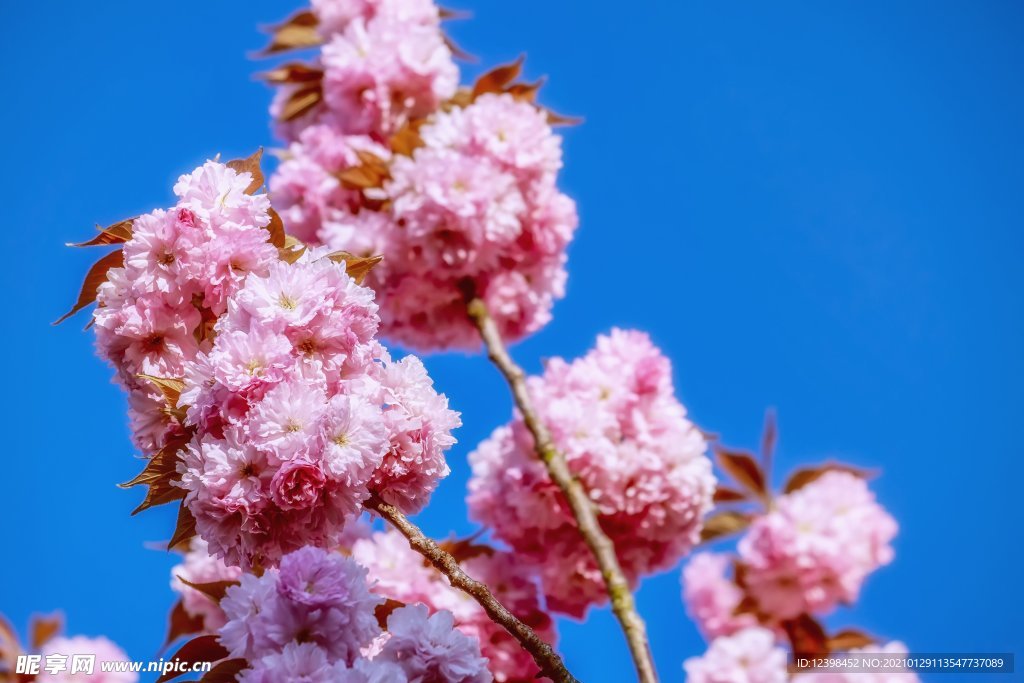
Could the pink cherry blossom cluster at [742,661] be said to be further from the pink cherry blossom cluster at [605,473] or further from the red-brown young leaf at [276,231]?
the red-brown young leaf at [276,231]

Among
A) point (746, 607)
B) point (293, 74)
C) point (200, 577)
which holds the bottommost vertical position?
point (200, 577)

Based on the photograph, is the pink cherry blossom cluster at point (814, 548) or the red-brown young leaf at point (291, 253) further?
the pink cherry blossom cluster at point (814, 548)

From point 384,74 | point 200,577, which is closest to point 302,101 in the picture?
point 384,74

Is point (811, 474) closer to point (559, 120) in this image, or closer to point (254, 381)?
point (559, 120)

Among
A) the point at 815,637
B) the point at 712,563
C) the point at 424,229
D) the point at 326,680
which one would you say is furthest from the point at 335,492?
the point at 712,563

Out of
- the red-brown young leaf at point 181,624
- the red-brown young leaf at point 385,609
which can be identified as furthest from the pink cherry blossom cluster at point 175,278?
the red-brown young leaf at point 181,624

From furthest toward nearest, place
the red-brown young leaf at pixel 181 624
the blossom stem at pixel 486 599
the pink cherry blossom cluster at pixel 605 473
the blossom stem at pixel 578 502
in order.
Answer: the red-brown young leaf at pixel 181 624
the pink cherry blossom cluster at pixel 605 473
the blossom stem at pixel 578 502
the blossom stem at pixel 486 599

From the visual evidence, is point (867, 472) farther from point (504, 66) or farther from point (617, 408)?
point (504, 66)
